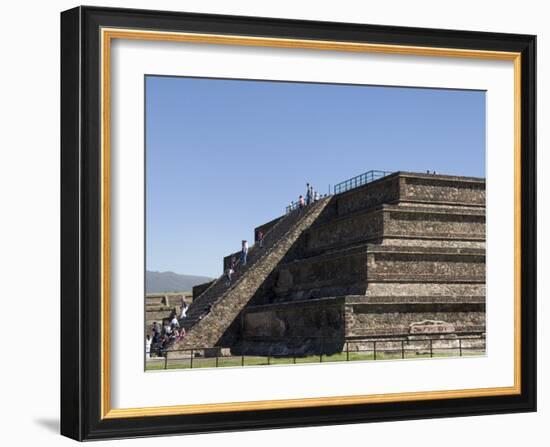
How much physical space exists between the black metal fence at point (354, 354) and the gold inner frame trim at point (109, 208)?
1.85ft

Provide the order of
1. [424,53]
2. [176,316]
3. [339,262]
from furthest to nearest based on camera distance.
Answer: [339,262]
[176,316]
[424,53]

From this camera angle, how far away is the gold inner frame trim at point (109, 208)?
1078cm

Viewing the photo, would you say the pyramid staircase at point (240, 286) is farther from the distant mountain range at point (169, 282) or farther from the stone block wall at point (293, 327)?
the distant mountain range at point (169, 282)

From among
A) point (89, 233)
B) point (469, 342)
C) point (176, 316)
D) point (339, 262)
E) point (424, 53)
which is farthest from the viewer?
point (339, 262)

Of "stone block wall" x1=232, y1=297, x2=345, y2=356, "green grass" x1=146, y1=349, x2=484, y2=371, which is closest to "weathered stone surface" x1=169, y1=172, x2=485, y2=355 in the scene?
"stone block wall" x1=232, y1=297, x2=345, y2=356

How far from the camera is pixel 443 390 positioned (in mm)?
12414

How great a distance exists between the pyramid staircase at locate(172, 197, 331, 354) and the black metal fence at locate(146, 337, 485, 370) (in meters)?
2.32

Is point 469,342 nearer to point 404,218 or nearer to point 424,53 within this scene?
point 424,53

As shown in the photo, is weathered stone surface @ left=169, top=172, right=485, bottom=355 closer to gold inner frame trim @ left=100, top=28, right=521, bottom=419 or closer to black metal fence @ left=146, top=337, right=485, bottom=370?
black metal fence @ left=146, top=337, right=485, bottom=370

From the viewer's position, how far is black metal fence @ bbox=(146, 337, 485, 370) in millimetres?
12516

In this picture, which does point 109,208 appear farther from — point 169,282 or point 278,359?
point 278,359

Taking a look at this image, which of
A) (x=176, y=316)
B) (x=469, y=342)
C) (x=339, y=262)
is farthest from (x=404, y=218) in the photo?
(x=469, y=342)

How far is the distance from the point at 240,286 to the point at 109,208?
1141 centimetres

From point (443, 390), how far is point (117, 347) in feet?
12.9
